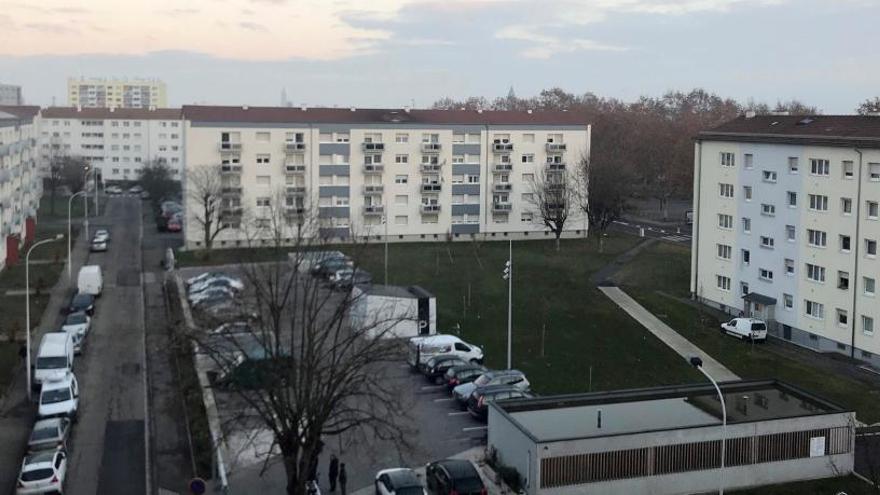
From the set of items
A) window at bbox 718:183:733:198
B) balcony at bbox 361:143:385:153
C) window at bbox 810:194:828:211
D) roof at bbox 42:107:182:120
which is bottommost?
window at bbox 810:194:828:211

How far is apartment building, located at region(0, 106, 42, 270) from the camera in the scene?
145 feet

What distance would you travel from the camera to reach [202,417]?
2391 cm

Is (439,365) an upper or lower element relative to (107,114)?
lower

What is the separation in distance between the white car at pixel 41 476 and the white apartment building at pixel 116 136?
278ft

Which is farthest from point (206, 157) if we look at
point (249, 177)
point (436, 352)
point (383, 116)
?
point (436, 352)

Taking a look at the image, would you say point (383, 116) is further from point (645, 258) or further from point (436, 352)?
point (436, 352)

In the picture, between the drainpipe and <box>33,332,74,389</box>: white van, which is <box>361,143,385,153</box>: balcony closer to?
<box>33,332,74,389</box>: white van

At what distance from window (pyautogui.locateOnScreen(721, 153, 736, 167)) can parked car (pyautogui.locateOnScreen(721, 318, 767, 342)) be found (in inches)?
299

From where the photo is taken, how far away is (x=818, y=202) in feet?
109

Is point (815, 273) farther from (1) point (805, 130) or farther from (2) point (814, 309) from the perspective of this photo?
(1) point (805, 130)

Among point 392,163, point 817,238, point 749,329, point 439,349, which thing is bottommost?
point 439,349

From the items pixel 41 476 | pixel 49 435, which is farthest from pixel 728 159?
pixel 41 476

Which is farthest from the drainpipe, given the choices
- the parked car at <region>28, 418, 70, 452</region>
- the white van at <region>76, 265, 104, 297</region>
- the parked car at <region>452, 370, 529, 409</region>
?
the white van at <region>76, 265, 104, 297</region>

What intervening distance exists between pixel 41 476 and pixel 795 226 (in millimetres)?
27181
